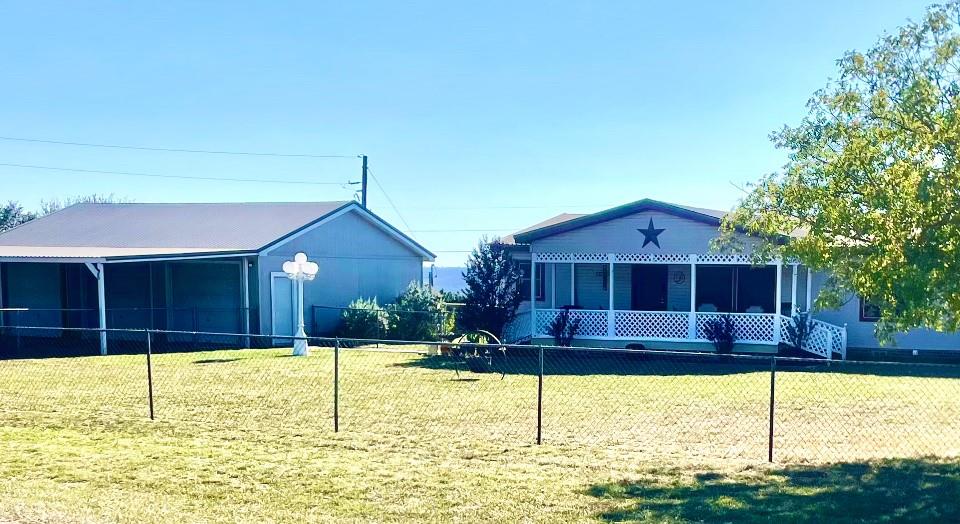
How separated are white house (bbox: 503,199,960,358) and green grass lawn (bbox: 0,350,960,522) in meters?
4.55

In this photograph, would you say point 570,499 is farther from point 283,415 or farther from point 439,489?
point 283,415

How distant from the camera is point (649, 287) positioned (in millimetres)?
22672

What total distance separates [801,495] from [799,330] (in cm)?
1327

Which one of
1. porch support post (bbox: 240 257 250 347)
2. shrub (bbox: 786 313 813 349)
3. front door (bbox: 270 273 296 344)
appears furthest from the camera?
front door (bbox: 270 273 296 344)

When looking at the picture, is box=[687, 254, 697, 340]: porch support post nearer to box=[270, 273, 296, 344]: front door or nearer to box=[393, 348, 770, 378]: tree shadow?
box=[393, 348, 770, 378]: tree shadow

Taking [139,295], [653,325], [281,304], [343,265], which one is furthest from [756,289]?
[139,295]

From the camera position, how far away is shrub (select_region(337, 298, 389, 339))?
77.5ft

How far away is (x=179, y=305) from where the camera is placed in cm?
2328

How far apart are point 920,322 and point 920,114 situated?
6.72 feet

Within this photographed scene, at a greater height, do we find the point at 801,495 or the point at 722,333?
the point at 801,495

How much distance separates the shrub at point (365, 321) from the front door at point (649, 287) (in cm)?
750

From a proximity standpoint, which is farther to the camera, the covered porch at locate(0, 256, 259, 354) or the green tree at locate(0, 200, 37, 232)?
the green tree at locate(0, 200, 37, 232)

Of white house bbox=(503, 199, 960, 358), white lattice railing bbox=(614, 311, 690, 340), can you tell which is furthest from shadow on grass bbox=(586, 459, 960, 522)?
white lattice railing bbox=(614, 311, 690, 340)

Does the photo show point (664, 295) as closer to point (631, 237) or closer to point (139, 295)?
point (631, 237)
